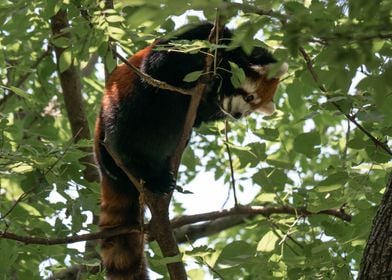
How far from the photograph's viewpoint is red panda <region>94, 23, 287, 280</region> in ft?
15.1

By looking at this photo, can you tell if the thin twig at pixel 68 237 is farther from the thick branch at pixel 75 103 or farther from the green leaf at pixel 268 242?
the thick branch at pixel 75 103

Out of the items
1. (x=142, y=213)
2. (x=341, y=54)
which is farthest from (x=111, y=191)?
(x=341, y=54)

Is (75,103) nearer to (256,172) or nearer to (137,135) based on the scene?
(137,135)

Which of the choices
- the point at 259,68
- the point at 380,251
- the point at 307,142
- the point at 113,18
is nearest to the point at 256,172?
the point at 307,142

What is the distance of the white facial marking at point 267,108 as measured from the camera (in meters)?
5.48

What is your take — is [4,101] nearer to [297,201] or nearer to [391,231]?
[297,201]

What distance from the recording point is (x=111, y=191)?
15.6ft

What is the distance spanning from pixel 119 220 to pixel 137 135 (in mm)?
589

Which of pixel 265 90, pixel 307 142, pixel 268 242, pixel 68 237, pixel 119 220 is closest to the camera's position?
pixel 68 237

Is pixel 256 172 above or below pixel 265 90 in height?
below

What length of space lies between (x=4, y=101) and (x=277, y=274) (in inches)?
A: 136

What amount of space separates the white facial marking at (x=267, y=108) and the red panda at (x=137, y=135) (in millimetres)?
711

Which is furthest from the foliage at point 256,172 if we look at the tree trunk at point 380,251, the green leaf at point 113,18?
the tree trunk at point 380,251

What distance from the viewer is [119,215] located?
4.68 meters
